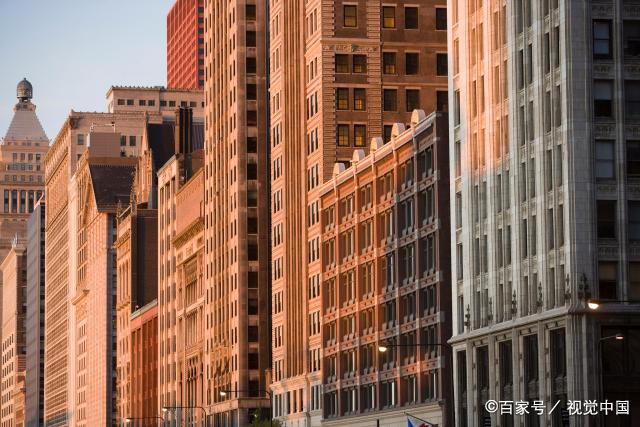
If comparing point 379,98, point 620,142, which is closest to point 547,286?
point 620,142

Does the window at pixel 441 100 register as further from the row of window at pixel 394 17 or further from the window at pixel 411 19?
the window at pixel 411 19

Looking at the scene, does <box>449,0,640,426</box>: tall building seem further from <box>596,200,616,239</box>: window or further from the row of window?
the row of window

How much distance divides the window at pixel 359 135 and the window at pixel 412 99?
474 cm

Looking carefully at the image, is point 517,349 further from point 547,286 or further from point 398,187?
point 398,187

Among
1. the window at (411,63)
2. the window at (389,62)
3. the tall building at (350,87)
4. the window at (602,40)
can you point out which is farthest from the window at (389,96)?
the window at (602,40)

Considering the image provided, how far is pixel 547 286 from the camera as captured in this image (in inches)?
3875

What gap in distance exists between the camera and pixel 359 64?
154 meters

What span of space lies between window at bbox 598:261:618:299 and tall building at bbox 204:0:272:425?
3540 inches

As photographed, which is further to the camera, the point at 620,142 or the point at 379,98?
the point at 379,98

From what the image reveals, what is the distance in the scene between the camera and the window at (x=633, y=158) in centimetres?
9794

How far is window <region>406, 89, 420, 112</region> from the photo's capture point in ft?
506

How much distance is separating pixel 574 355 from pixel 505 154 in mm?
17055

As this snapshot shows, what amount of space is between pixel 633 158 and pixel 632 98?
3.70 metres

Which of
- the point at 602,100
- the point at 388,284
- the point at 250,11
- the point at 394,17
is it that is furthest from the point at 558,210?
the point at 250,11
